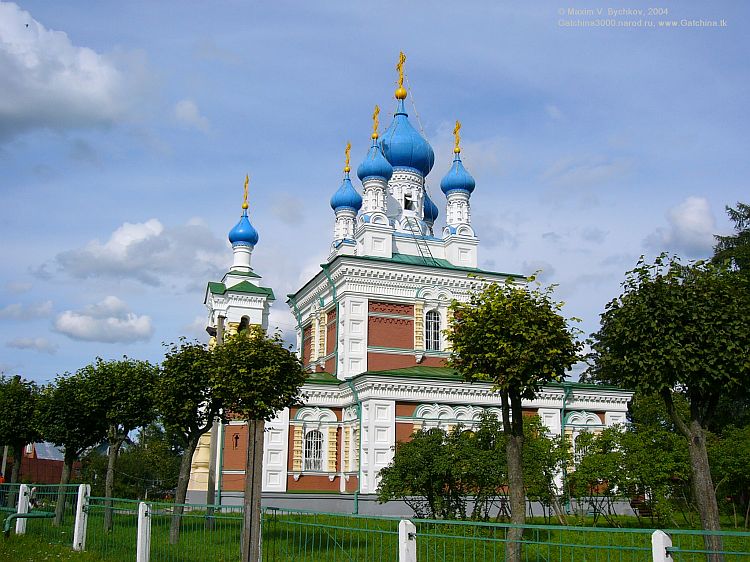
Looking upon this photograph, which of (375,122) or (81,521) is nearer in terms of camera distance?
(81,521)

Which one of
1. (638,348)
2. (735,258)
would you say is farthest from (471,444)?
(735,258)

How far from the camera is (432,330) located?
96.0 ft

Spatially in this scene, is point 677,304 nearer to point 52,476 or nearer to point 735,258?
point 735,258

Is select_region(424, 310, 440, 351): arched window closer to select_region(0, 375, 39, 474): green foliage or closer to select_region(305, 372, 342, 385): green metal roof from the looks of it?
select_region(305, 372, 342, 385): green metal roof

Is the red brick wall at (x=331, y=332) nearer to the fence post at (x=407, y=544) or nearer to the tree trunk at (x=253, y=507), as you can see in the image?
the tree trunk at (x=253, y=507)

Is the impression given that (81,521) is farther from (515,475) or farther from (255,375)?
(515,475)

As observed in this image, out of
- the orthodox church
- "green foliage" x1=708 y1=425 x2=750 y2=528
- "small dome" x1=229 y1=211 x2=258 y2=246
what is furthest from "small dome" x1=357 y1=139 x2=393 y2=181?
"green foliage" x1=708 y1=425 x2=750 y2=528

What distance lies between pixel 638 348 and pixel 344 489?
16.7m

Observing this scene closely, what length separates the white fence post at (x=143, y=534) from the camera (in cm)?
1126

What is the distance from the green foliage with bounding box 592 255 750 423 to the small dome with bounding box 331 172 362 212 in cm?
2343

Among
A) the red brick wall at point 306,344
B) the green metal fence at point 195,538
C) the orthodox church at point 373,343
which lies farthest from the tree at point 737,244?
the green metal fence at point 195,538

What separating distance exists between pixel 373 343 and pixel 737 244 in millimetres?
21608

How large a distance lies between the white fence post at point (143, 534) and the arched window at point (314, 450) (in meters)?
15.6

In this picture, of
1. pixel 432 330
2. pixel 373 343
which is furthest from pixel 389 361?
pixel 432 330
